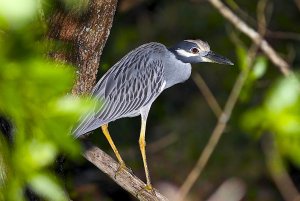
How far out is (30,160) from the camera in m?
0.88

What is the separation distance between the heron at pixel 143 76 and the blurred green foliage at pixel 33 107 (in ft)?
7.04

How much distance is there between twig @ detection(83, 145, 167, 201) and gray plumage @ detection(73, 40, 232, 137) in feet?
0.91

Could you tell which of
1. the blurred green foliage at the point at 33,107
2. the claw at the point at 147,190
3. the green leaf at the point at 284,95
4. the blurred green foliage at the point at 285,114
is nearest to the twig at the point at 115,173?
the claw at the point at 147,190

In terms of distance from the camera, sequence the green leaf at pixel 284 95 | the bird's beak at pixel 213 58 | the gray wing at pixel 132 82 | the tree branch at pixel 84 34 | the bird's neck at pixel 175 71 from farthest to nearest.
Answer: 1. the bird's neck at pixel 175 71
2. the bird's beak at pixel 213 58
3. the gray wing at pixel 132 82
4. the tree branch at pixel 84 34
5. the green leaf at pixel 284 95

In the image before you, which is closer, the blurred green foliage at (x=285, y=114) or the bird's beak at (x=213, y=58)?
the blurred green foliage at (x=285, y=114)

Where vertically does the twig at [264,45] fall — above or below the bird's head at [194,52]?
below

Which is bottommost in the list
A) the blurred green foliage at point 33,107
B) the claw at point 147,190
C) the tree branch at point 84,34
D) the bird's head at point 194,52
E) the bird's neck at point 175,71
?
the blurred green foliage at point 33,107

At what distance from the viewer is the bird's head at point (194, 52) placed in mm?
3291

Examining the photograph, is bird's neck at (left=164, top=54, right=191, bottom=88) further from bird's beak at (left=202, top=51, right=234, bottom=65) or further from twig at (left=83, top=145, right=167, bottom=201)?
twig at (left=83, top=145, right=167, bottom=201)

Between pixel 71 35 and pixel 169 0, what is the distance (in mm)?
3855

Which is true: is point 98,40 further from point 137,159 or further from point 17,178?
point 137,159

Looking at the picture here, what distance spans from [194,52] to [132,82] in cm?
31

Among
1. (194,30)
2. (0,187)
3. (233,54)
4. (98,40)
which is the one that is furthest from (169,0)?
(0,187)

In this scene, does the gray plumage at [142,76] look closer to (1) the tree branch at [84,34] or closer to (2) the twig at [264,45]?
(2) the twig at [264,45]
